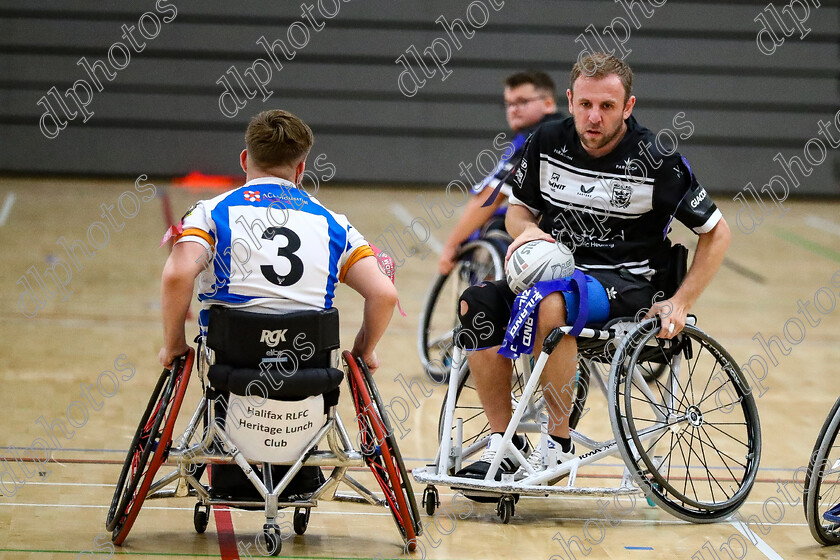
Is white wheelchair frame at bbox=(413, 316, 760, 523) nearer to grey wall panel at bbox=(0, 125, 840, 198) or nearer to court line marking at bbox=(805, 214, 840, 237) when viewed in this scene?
court line marking at bbox=(805, 214, 840, 237)

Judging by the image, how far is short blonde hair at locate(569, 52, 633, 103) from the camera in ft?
11.1

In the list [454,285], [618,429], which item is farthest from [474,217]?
[618,429]

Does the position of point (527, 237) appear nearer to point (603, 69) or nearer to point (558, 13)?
point (603, 69)

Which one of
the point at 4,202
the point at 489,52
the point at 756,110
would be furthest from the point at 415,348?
the point at 756,110

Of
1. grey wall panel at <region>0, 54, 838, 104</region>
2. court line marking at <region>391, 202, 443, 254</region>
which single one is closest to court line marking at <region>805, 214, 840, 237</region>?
grey wall panel at <region>0, 54, 838, 104</region>

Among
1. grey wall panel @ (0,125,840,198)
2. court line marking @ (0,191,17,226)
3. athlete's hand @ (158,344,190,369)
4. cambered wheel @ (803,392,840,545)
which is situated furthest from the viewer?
grey wall panel @ (0,125,840,198)

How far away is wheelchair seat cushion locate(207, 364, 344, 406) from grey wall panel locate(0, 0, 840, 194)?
34.9 feet

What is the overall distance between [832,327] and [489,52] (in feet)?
24.1

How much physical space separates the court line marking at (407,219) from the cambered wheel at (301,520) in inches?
258

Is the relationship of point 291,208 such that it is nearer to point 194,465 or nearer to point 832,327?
point 194,465

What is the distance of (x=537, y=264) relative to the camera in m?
3.34

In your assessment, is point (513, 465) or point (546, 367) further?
point (513, 465)

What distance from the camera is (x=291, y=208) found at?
2.95 metres

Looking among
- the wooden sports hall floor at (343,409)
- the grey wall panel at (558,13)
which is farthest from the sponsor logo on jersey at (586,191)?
the grey wall panel at (558,13)
